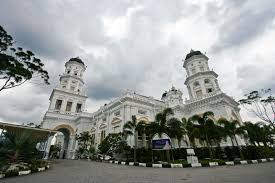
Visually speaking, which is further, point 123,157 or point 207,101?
point 207,101

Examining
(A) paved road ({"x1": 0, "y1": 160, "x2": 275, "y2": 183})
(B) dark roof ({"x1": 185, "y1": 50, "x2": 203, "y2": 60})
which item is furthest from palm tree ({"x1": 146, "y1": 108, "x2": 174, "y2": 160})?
(B) dark roof ({"x1": 185, "y1": 50, "x2": 203, "y2": 60})

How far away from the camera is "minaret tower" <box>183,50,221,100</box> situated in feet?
88.5

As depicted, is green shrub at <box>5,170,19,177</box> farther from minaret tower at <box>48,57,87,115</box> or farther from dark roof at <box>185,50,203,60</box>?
dark roof at <box>185,50,203,60</box>

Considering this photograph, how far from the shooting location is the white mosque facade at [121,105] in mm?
23484

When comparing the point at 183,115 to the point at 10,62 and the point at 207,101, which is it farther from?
the point at 10,62

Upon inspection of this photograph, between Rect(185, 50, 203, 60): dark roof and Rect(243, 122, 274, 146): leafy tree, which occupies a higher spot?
Rect(185, 50, 203, 60): dark roof

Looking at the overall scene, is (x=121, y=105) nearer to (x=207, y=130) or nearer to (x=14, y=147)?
(x=207, y=130)

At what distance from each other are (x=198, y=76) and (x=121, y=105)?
15.0m

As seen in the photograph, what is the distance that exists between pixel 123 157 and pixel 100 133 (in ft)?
30.2

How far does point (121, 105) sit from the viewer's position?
24703mm

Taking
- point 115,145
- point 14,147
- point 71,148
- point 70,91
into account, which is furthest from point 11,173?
point 70,91

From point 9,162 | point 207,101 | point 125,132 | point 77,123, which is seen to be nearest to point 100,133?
point 77,123

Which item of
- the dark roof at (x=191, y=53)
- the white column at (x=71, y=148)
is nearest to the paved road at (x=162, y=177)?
the white column at (x=71, y=148)

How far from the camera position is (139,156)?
1872 cm
